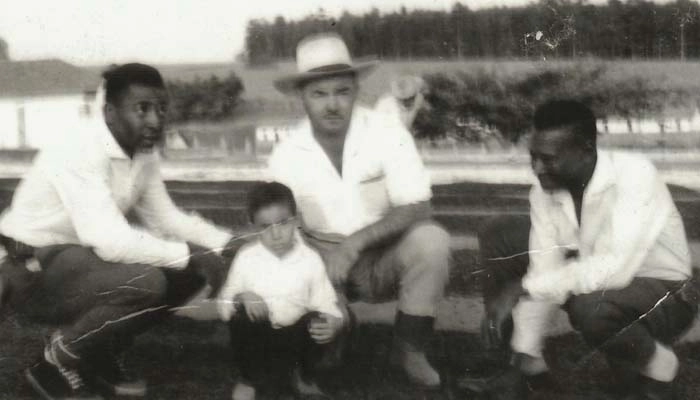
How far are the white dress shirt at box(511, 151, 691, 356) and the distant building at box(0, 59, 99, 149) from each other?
5.88 ft

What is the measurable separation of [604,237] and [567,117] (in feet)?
1.53

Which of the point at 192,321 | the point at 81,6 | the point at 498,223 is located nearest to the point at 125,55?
the point at 81,6

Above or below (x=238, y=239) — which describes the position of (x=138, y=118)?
above

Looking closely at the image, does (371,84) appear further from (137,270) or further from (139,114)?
(137,270)

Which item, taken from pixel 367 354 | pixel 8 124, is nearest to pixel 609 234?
pixel 367 354

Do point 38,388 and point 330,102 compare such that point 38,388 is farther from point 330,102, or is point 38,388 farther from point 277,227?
point 330,102

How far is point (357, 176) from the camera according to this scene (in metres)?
3.41

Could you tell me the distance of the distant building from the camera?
11.7ft

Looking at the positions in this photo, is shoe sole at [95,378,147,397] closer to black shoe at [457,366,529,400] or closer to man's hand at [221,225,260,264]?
man's hand at [221,225,260,264]

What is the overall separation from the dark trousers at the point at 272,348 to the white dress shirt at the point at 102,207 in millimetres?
347

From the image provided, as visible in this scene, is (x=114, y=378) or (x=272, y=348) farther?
(x=114, y=378)

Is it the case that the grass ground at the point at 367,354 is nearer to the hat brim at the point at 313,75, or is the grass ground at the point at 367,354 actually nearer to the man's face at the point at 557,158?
the man's face at the point at 557,158

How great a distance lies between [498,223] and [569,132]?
43cm

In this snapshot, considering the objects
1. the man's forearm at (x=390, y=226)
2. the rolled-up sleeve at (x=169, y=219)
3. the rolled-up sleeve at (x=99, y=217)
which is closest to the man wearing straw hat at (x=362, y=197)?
the man's forearm at (x=390, y=226)
